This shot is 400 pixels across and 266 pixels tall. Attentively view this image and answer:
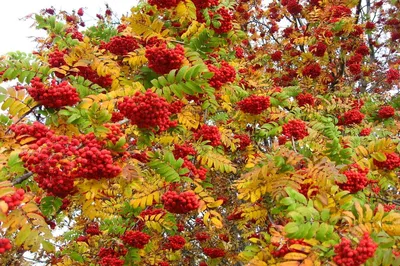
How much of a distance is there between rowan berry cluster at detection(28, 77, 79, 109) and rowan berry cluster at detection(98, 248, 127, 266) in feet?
6.43

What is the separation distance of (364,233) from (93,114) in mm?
1751

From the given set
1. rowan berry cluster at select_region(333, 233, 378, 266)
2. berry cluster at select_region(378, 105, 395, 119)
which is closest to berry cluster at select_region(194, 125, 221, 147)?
rowan berry cluster at select_region(333, 233, 378, 266)

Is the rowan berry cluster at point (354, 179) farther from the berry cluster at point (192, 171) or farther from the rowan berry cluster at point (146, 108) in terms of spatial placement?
the rowan berry cluster at point (146, 108)

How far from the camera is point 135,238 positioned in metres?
3.95

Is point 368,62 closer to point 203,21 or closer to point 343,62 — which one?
point 343,62

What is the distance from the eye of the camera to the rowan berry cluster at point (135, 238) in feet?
12.9

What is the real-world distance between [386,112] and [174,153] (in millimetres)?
4434

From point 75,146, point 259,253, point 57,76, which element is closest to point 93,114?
point 75,146

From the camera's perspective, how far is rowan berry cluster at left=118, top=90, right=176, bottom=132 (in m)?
2.37

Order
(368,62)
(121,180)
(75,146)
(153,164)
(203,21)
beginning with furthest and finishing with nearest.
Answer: (368,62) → (203,21) → (153,164) → (121,180) → (75,146)

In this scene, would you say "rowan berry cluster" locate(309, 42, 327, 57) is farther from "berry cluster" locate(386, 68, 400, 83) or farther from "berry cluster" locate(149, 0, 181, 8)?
"berry cluster" locate(149, 0, 181, 8)

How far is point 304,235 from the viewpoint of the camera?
2031 mm

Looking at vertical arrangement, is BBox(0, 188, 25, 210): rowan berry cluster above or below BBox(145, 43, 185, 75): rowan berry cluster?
below

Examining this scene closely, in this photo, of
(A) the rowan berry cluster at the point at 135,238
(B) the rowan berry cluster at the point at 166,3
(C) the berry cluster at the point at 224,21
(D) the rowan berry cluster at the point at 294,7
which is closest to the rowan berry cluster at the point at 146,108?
(B) the rowan berry cluster at the point at 166,3
